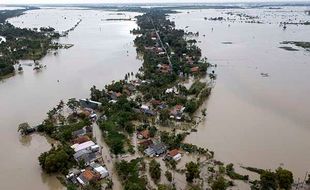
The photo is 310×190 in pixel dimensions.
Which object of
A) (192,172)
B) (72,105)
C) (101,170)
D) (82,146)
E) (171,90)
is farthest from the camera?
(171,90)

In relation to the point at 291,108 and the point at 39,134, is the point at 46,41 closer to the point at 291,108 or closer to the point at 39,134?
the point at 39,134

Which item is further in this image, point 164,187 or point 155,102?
point 155,102

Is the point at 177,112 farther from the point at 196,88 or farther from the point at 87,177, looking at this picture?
the point at 87,177

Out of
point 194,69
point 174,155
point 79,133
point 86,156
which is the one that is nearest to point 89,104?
point 79,133

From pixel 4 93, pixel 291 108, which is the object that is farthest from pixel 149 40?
pixel 291 108

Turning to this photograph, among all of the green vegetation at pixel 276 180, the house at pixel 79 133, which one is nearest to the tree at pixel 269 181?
the green vegetation at pixel 276 180

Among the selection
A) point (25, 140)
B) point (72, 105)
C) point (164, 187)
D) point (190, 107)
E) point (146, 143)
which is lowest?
point (25, 140)
